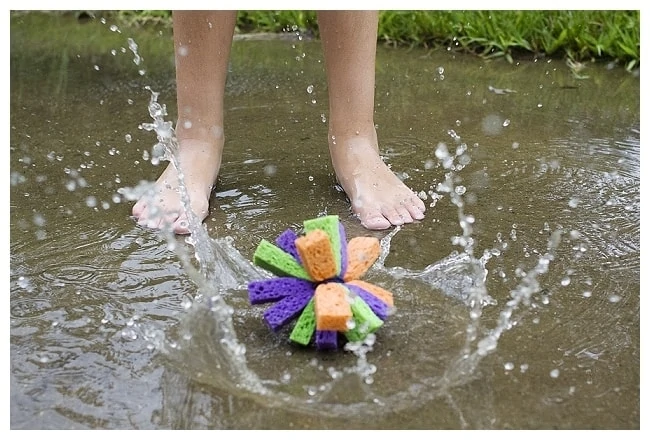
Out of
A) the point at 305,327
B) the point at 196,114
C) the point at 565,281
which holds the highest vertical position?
the point at 196,114

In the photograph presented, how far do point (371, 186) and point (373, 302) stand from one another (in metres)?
0.68

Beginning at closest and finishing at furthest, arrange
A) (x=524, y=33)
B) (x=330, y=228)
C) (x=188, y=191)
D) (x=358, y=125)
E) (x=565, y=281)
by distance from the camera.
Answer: (x=330, y=228) → (x=565, y=281) → (x=188, y=191) → (x=358, y=125) → (x=524, y=33)

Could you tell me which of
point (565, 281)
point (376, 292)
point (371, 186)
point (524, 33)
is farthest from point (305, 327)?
point (524, 33)

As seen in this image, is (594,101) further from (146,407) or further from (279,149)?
(146,407)

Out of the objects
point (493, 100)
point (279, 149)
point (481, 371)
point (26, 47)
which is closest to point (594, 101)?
point (493, 100)

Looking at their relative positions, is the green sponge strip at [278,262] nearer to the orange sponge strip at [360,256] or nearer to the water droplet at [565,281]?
the orange sponge strip at [360,256]

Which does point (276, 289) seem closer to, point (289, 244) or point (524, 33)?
point (289, 244)

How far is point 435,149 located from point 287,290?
113cm

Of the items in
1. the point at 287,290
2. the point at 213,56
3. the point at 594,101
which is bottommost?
the point at 594,101

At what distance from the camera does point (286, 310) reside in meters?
1.42

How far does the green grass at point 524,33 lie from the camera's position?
10.7 ft

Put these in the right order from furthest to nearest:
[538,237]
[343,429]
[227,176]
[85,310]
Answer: [227,176]
[538,237]
[85,310]
[343,429]

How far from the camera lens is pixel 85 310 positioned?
A: 1.59m

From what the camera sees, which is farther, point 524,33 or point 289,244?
point 524,33
